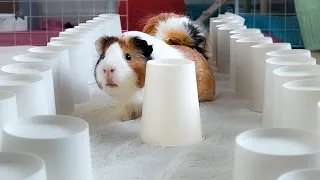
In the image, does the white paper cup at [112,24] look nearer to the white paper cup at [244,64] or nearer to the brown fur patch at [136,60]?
the white paper cup at [244,64]

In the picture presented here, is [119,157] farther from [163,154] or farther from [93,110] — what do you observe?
[93,110]

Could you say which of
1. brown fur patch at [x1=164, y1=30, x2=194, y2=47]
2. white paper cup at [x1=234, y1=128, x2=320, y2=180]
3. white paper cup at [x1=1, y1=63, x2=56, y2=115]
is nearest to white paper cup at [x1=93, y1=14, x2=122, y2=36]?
brown fur patch at [x1=164, y1=30, x2=194, y2=47]

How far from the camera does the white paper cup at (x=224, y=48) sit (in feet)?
4.62

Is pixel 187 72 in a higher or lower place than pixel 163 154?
higher

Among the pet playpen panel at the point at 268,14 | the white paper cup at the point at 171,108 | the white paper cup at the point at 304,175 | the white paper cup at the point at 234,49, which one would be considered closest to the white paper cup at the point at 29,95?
the white paper cup at the point at 171,108

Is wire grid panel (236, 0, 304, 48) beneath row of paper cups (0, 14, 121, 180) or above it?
above

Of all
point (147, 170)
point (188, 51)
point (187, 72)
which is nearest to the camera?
point (147, 170)

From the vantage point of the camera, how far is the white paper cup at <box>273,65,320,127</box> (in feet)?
2.41

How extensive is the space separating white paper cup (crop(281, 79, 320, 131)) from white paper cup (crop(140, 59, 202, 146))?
177mm

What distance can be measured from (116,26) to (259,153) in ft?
4.41

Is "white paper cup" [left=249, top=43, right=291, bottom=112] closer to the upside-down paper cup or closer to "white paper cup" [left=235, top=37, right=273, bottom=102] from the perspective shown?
"white paper cup" [left=235, top=37, right=273, bottom=102]


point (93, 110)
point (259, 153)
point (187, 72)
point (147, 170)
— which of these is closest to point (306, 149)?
point (259, 153)

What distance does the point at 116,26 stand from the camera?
175 cm

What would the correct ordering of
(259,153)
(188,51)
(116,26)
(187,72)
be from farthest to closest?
(116,26), (188,51), (187,72), (259,153)
